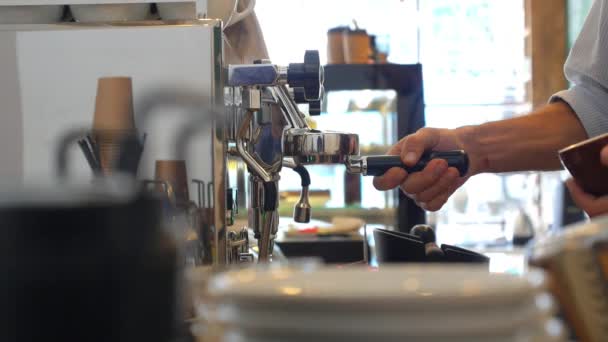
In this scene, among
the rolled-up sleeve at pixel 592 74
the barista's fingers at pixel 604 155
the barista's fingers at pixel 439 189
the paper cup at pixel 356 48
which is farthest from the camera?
the paper cup at pixel 356 48

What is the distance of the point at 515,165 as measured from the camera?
4.65 ft

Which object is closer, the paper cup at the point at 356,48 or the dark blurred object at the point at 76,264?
the dark blurred object at the point at 76,264

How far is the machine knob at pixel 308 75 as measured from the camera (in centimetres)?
82

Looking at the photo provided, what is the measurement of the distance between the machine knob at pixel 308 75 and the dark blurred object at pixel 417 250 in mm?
156

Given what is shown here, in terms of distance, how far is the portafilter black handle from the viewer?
87 centimetres

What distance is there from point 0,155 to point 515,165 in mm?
874

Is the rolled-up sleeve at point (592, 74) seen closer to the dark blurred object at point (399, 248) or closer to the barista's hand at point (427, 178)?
the barista's hand at point (427, 178)

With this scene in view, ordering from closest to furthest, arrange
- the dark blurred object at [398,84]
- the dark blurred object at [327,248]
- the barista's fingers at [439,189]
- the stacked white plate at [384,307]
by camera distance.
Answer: the stacked white plate at [384,307] → the barista's fingers at [439,189] → the dark blurred object at [327,248] → the dark blurred object at [398,84]

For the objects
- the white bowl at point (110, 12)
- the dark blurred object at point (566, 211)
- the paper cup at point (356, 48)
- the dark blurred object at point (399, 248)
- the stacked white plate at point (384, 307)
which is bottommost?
the dark blurred object at point (566, 211)

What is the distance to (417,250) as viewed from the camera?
2.33 ft

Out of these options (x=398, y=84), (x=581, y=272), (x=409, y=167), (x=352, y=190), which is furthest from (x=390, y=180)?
(x=352, y=190)

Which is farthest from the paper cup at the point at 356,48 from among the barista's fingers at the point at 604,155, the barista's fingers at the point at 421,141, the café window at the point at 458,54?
the barista's fingers at the point at 604,155

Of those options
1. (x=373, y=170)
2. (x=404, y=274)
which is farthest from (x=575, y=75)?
(x=404, y=274)

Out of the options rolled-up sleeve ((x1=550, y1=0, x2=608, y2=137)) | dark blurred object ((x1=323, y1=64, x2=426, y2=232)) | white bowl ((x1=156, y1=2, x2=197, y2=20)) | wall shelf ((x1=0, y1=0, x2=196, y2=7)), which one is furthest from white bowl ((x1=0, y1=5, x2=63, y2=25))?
dark blurred object ((x1=323, y1=64, x2=426, y2=232))
